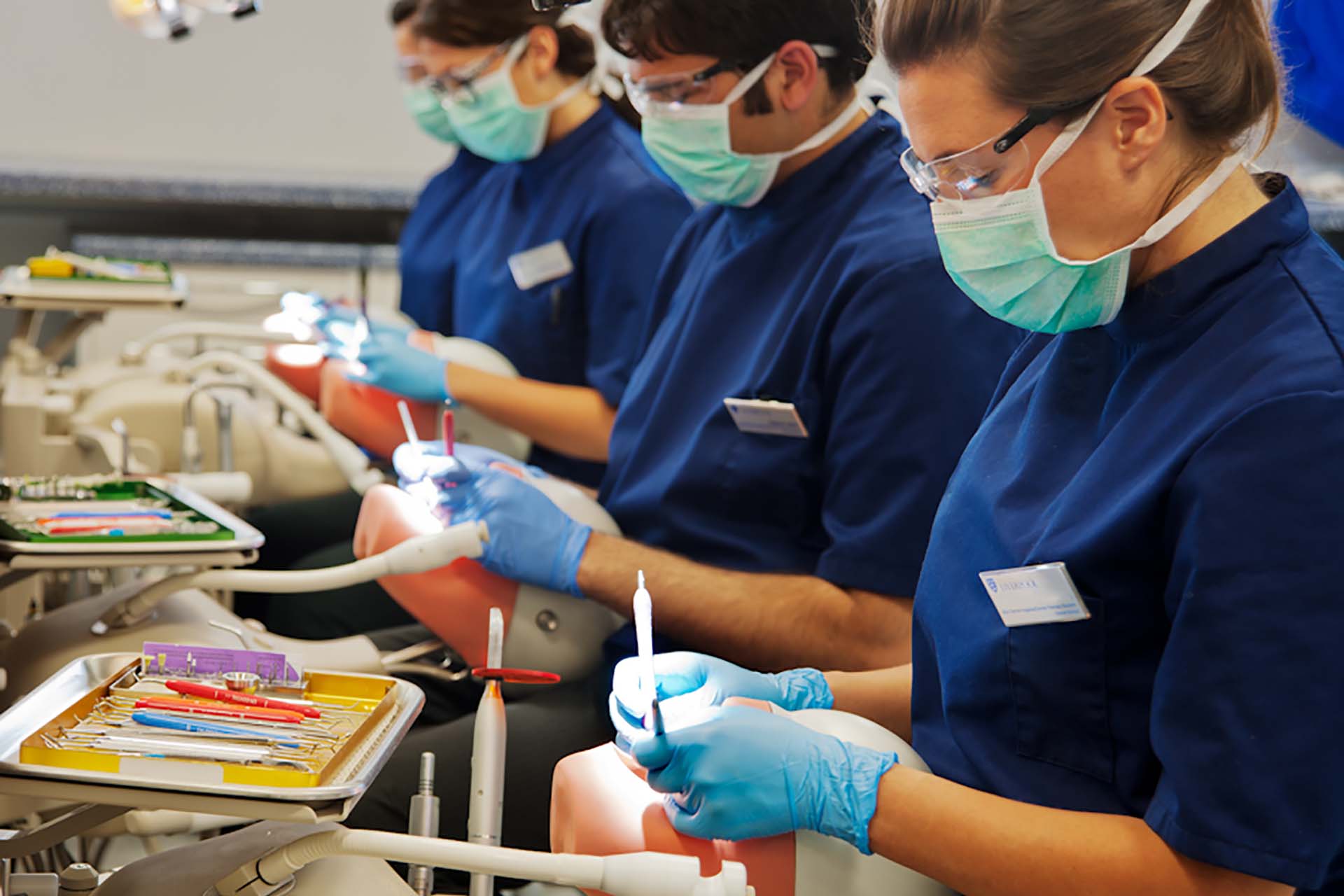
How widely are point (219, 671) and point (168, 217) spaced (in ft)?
9.96

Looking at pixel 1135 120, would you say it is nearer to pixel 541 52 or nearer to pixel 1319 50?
pixel 1319 50

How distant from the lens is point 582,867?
2.48ft

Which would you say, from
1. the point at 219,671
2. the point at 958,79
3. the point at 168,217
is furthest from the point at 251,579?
the point at 168,217

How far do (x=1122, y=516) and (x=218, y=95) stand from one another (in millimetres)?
3923

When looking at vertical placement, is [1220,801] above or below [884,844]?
above

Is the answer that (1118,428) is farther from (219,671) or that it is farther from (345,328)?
(345,328)

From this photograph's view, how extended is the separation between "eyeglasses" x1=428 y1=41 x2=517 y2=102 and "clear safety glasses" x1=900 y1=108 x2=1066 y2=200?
1.41 meters

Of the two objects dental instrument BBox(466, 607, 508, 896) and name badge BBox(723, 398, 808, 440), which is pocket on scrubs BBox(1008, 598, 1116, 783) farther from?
name badge BBox(723, 398, 808, 440)

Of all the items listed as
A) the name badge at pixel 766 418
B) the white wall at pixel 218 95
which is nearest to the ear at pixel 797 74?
the name badge at pixel 766 418

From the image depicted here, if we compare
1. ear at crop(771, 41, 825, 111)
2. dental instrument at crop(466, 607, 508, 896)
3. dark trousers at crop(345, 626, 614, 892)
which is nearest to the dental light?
ear at crop(771, 41, 825, 111)

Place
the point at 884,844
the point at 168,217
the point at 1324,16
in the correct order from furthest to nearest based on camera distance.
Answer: the point at 168,217 → the point at 1324,16 → the point at 884,844

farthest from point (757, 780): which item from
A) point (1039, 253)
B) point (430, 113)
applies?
point (430, 113)

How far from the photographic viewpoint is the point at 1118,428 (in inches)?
37.6

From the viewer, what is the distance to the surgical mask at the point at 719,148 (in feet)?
5.16
